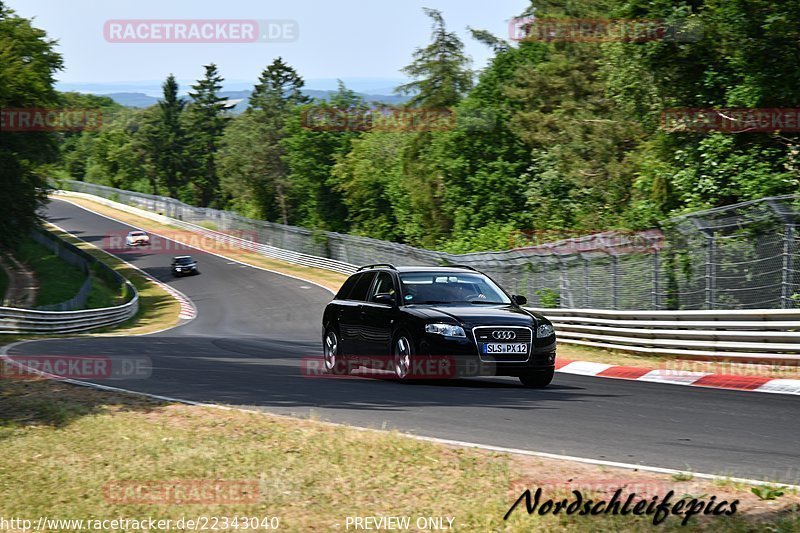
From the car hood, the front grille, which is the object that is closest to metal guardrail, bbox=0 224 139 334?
the car hood

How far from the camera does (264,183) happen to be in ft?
322

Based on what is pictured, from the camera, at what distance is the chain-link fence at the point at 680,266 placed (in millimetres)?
15836

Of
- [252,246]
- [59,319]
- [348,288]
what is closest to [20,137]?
[59,319]

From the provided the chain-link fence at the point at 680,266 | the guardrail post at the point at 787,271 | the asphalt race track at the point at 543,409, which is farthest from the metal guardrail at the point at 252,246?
the asphalt race track at the point at 543,409

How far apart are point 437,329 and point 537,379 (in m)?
1.69

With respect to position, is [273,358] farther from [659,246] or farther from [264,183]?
[264,183]

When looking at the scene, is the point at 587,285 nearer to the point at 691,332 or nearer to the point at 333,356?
the point at 691,332

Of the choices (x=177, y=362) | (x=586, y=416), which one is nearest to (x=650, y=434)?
(x=586, y=416)

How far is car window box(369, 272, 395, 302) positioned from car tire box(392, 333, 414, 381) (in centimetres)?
99

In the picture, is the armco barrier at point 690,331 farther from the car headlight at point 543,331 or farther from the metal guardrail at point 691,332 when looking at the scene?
the car headlight at point 543,331

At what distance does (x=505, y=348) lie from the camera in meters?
12.6

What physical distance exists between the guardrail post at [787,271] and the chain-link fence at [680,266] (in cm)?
2

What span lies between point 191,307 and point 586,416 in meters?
44.8

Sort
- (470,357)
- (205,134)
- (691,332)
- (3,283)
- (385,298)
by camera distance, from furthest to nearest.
Result: (205,134)
(3,283)
(691,332)
(385,298)
(470,357)
